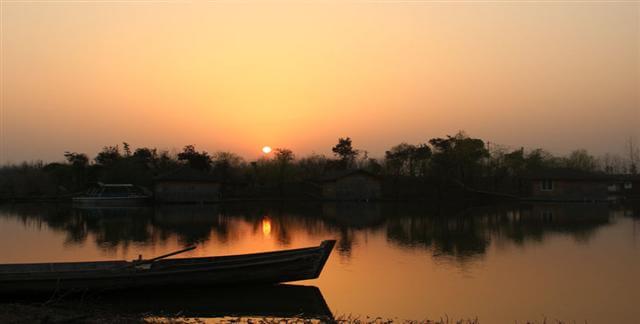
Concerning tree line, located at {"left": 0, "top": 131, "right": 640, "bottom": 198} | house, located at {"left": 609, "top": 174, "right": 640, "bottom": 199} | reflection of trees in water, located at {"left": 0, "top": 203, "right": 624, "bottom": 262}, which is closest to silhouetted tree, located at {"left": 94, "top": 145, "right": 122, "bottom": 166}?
tree line, located at {"left": 0, "top": 131, "right": 640, "bottom": 198}

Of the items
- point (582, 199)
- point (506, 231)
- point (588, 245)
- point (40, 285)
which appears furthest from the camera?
point (582, 199)

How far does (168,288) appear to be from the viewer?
44.2 feet

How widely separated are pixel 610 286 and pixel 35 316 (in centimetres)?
1387

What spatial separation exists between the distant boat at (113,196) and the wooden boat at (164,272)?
4060 centimetres

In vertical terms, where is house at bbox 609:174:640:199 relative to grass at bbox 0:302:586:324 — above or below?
above

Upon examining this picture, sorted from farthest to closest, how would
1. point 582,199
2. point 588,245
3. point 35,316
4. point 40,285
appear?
point 582,199 → point 588,245 → point 40,285 → point 35,316

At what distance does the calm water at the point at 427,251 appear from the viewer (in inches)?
504

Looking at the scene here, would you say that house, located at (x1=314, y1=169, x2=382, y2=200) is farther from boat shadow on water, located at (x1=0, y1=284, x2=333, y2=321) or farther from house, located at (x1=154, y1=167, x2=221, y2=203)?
boat shadow on water, located at (x1=0, y1=284, x2=333, y2=321)

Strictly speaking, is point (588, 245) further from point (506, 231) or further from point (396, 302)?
point (396, 302)

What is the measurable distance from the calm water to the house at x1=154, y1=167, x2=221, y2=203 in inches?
654

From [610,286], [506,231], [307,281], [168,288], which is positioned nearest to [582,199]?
[506,231]

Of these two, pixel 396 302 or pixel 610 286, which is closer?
pixel 396 302

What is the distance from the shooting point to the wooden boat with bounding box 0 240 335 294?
12.7 m

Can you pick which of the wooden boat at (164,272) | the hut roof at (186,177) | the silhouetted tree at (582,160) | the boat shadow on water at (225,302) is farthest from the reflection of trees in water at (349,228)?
the silhouetted tree at (582,160)
